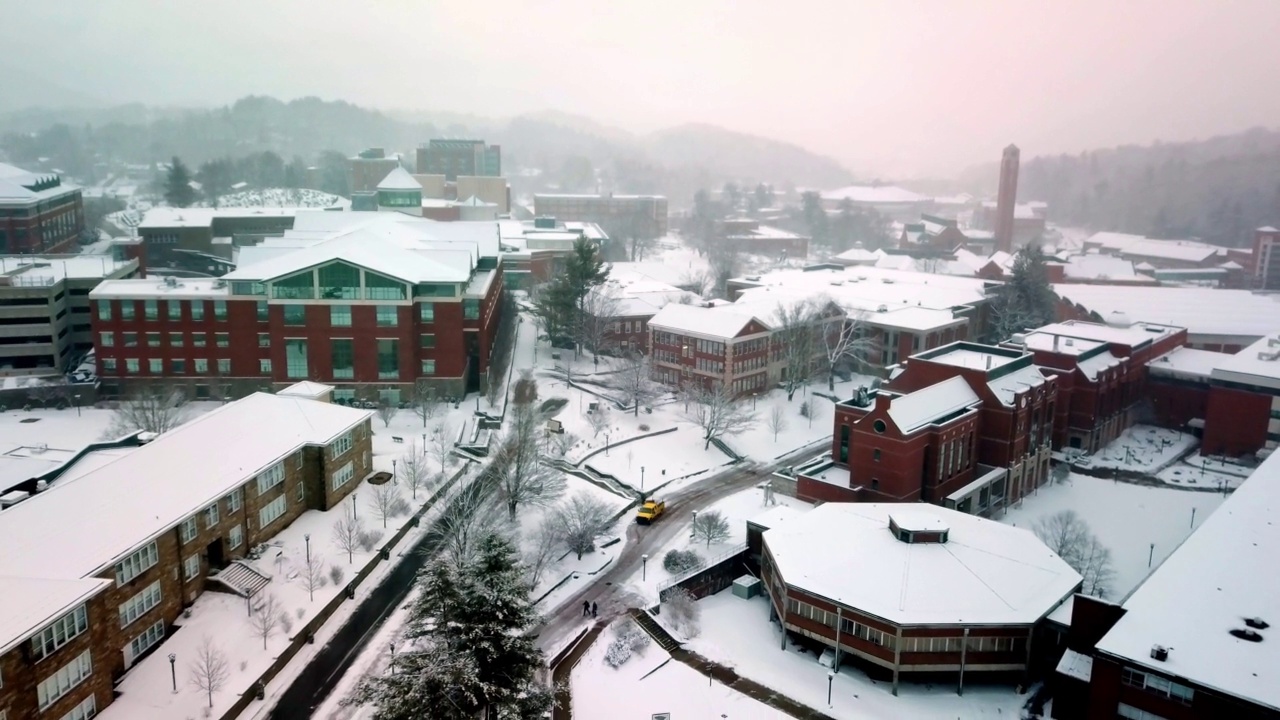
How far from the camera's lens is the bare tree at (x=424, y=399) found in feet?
175

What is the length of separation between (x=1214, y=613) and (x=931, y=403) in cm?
1892

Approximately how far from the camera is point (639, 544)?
1612 inches

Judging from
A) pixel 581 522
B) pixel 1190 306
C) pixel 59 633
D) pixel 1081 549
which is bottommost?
pixel 1081 549

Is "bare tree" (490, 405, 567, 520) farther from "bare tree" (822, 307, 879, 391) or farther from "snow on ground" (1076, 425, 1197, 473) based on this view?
"snow on ground" (1076, 425, 1197, 473)

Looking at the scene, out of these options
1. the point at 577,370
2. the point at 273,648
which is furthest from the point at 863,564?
the point at 577,370

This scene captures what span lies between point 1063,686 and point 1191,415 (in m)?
39.9

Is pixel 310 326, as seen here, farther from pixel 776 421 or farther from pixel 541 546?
pixel 776 421

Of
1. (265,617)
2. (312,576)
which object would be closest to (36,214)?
(312,576)

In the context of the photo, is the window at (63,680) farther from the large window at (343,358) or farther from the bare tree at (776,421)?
the bare tree at (776,421)

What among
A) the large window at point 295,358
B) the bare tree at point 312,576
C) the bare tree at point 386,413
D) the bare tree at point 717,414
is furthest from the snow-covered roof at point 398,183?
the bare tree at point 312,576

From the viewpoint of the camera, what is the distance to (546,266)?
86.6m

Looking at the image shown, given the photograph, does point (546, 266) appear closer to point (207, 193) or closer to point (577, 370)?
point (577, 370)

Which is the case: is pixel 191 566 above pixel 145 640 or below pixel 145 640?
above

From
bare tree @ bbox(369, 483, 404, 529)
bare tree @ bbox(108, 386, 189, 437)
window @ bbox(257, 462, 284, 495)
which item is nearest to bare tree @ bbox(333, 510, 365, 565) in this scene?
bare tree @ bbox(369, 483, 404, 529)
